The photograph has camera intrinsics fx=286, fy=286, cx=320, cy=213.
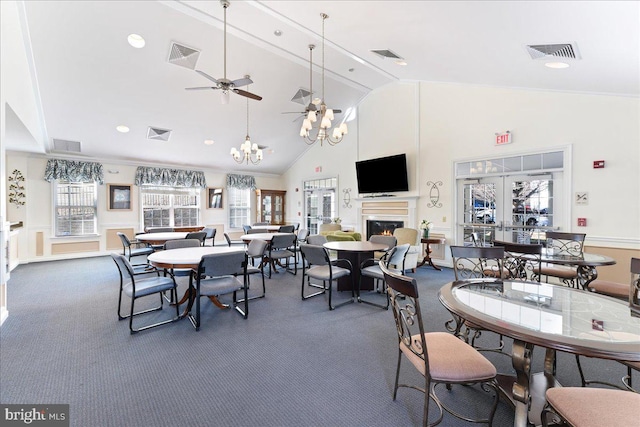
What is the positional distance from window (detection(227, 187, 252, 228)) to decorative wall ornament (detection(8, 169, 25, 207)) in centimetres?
483

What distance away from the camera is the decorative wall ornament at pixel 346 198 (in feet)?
26.5

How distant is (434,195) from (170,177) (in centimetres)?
721

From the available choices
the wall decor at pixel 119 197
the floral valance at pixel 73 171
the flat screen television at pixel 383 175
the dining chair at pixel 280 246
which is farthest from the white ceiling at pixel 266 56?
the dining chair at pixel 280 246

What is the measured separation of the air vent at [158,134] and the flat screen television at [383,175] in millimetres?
4737

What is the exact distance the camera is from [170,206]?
8.57 metres

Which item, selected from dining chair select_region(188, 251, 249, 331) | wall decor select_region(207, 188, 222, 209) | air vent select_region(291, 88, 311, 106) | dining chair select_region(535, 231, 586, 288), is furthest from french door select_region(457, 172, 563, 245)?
Answer: wall decor select_region(207, 188, 222, 209)

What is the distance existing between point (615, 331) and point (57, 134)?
29.2 feet

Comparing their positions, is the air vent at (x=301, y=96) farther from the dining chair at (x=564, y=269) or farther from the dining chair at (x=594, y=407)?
the dining chair at (x=594, y=407)

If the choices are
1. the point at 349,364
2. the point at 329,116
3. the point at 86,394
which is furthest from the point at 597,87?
the point at 86,394

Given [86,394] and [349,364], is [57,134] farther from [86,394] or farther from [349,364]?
[349,364]

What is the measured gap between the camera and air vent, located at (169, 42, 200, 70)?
4652 mm

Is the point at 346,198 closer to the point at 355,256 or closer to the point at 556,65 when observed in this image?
the point at 355,256

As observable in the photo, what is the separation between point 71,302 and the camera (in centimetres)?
388

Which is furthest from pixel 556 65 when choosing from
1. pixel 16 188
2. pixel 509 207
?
pixel 16 188
